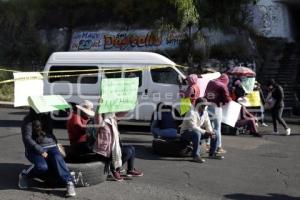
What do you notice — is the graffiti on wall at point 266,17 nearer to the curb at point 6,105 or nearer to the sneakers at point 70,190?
the curb at point 6,105

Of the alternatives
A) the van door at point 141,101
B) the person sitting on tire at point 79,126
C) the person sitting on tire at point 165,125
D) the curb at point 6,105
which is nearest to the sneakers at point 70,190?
the person sitting on tire at point 79,126

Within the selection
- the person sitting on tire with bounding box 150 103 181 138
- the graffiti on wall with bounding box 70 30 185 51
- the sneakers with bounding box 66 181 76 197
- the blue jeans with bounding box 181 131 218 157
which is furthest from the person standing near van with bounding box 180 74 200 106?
the graffiti on wall with bounding box 70 30 185 51

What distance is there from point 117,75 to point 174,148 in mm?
4546

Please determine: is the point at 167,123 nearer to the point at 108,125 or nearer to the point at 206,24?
the point at 108,125

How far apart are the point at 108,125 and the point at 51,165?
116cm

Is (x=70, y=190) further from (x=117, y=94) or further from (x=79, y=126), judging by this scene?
(x=117, y=94)

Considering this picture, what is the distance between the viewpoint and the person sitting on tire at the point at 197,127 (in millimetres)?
10539

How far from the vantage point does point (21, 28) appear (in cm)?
3123

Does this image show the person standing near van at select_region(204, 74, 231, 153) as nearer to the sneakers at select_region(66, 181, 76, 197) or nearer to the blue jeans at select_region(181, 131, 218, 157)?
the blue jeans at select_region(181, 131, 218, 157)

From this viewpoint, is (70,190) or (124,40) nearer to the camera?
(70,190)

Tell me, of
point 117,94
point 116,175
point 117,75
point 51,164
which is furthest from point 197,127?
point 117,75

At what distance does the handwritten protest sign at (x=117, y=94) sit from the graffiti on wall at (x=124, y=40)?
16204 millimetres

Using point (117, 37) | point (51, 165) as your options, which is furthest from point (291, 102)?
point (51, 165)

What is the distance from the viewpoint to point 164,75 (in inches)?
581
